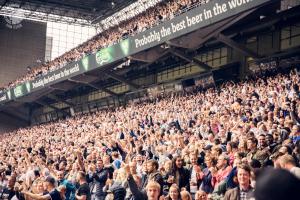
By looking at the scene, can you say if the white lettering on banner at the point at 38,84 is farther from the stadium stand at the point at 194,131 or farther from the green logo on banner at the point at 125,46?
the green logo on banner at the point at 125,46

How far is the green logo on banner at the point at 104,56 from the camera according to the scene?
24775 millimetres

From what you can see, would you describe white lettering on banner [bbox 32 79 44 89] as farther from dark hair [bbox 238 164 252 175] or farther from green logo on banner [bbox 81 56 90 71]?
dark hair [bbox 238 164 252 175]

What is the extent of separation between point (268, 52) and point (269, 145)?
44.9 feet

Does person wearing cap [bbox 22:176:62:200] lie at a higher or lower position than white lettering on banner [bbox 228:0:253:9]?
lower

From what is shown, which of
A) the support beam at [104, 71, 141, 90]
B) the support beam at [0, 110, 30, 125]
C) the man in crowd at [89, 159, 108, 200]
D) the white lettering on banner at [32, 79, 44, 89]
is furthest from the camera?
the support beam at [0, 110, 30, 125]

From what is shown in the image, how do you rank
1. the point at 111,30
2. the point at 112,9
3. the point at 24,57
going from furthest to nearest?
the point at 24,57, the point at 112,9, the point at 111,30

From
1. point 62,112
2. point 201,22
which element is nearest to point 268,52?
point 201,22

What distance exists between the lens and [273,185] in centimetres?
168

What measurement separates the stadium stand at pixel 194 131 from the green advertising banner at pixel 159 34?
40 cm

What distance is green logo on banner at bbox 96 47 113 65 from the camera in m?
24.8

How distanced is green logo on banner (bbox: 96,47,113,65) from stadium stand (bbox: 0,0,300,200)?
131cm

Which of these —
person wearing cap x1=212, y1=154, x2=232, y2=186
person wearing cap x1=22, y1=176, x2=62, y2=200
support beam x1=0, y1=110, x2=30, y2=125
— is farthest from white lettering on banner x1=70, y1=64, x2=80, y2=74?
person wearing cap x1=212, y1=154, x2=232, y2=186

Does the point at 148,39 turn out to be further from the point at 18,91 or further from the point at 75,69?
the point at 18,91

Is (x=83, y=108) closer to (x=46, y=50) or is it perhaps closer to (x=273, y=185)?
(x=46, y=50)
